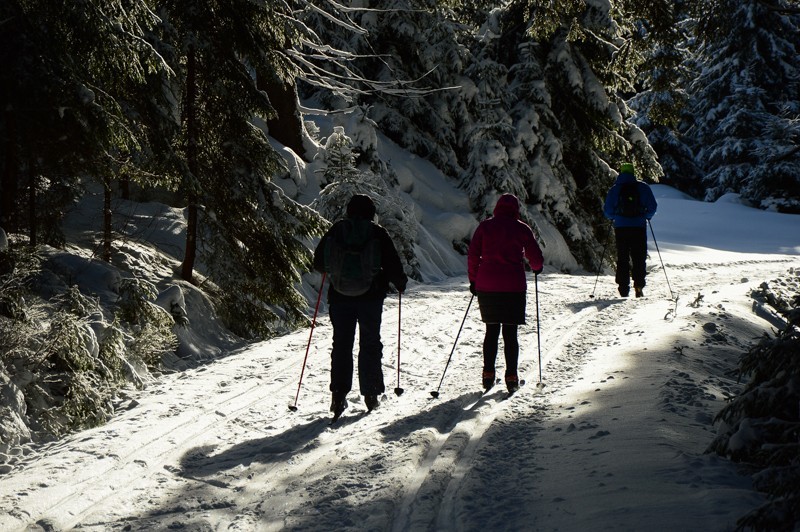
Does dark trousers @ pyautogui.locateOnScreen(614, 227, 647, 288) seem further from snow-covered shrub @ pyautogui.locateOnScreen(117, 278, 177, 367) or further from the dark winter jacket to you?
snow-covered shrub @ pyautogui.locateOnScreen(117, 278, 177, 367)

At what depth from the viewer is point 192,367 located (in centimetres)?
804

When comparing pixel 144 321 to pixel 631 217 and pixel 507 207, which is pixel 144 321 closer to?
pixel 507 207

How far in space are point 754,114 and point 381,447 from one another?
142ft

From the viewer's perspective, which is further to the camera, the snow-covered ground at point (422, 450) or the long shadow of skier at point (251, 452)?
the long shadow of skier at point (251, 452)

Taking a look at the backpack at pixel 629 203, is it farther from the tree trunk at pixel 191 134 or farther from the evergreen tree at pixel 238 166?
the tree trunk at pixel 191 134

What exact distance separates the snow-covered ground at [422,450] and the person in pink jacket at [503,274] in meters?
0.48

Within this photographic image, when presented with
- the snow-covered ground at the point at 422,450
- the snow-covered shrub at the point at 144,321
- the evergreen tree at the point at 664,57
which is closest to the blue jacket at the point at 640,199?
the evergreen tree at the point at 664,57

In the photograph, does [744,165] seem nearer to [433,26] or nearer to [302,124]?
[433,26]

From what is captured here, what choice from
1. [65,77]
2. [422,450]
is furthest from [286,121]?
[422,450]

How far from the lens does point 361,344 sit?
6488mm

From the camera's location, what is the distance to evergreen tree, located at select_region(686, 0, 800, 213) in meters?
38.7

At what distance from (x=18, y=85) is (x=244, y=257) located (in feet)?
13.5

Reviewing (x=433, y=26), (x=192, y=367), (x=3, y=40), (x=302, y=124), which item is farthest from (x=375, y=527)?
(x=433, y=26)

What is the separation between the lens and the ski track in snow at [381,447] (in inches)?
163
